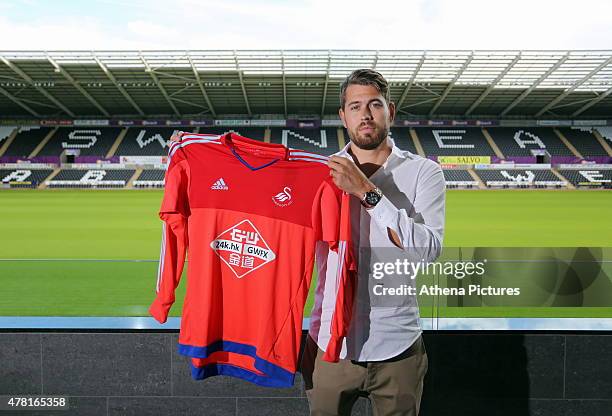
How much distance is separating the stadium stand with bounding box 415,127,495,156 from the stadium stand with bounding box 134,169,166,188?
18.5 m

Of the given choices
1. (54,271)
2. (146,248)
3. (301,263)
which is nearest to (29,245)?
(146,248)

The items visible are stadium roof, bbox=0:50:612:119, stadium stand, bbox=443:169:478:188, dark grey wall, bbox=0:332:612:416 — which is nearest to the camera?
dark grey wall, bbox=0:332:612:416

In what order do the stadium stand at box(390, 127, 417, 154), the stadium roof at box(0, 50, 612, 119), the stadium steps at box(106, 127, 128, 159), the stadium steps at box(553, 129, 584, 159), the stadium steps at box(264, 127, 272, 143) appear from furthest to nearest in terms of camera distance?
the stadium steps at box(264, 127, 272, 143)
the stadium stand at box(390, 127, 417, 154)
the stadium steps at box(106, 127, 128, 159)
the stadium steps at box(553, 129, 584, 159)
the stadium roof at box(0, 50, 612, 119)

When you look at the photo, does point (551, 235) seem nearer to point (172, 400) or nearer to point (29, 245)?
point (172, 400)

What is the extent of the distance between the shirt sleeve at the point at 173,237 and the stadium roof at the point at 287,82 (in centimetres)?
2382

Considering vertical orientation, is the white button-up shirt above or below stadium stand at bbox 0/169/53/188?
below

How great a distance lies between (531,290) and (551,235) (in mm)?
10294

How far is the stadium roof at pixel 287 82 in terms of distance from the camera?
82.0 ft

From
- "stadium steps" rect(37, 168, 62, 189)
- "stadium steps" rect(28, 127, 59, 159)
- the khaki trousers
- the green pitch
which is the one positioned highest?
"stadium steps" rect(28, 127, 59, 159)

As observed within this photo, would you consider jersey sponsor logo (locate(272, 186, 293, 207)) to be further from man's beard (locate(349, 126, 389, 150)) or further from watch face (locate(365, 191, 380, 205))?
watch face (locate(365, 191, 380, 205))

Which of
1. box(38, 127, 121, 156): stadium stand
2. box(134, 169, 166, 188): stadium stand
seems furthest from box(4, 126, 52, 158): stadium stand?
box(134, 169, 166, 188): stadium stand

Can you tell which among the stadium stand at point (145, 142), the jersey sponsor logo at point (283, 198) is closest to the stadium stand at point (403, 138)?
the stadium stand at point (145, 142)

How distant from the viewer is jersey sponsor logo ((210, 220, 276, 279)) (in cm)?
200

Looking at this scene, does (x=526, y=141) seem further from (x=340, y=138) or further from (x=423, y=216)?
(x=423, y=216)
